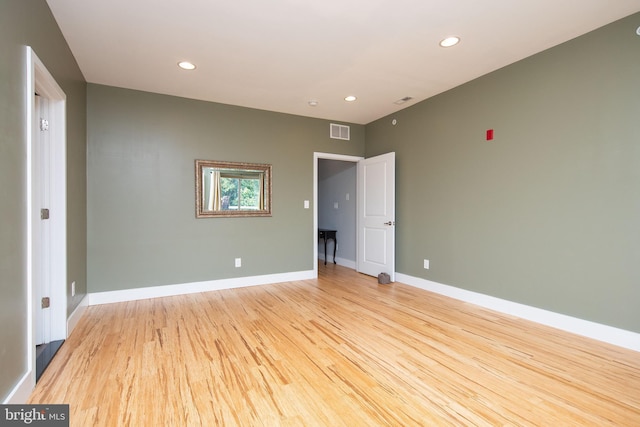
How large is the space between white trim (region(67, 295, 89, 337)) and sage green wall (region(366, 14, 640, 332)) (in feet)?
13.2

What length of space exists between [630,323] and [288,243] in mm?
3774

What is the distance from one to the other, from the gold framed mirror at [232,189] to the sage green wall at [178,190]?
10cm

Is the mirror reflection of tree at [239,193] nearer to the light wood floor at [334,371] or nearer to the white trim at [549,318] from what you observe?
the light wood floor at [334,371]

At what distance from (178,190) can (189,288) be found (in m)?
1.31

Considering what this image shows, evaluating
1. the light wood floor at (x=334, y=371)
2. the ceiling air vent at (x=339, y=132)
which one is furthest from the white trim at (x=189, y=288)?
the ceiling air vent at (x=339, y=132)

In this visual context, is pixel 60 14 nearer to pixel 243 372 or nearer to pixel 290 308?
pixel 243 372

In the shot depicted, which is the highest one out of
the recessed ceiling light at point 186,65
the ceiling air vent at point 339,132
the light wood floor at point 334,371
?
the recessed ceiling light at point 186,65

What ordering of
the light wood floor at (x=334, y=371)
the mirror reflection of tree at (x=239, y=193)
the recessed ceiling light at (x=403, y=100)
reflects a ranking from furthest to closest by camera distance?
the mirror reflection of tree at (x=239, y=193) → the recessed ceiling light at (x=403, y=100) → the light wood floor at (x=334, y=371)

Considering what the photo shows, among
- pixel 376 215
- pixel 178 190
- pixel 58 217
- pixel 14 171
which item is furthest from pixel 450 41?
pixel 58 217

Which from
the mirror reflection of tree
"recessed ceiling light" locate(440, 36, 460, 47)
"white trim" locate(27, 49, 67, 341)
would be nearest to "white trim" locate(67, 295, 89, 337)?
"white trim" locate(27, 49, 67, 341)

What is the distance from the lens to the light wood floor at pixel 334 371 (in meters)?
1.62

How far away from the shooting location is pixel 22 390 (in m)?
1.66

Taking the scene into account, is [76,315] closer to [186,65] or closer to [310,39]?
[186,65]

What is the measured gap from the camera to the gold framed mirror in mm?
4043
